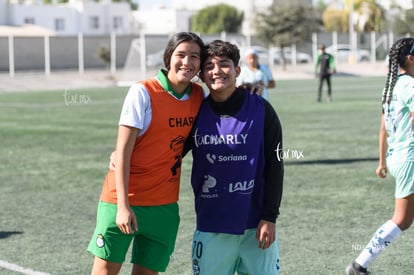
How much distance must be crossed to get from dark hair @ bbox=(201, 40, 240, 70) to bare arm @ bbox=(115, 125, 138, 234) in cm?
59

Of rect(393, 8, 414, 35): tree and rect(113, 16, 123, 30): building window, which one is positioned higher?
rect(113, 16, 123, 30): building window

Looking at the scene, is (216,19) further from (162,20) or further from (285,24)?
(285,24)

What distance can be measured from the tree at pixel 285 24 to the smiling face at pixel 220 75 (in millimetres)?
57601

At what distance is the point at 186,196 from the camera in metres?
10.8

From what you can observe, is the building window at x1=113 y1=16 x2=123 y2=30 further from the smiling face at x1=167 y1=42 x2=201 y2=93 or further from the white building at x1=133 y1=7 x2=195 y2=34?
the smiling face at x1=167 y1=42 x2=201 y2=93

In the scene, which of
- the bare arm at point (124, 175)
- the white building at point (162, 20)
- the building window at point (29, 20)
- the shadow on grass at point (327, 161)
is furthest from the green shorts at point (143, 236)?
the white building at point (162, 20)

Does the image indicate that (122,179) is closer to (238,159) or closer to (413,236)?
(238,159)

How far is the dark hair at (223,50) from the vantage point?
4500mm

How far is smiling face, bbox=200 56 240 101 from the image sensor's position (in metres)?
4.49

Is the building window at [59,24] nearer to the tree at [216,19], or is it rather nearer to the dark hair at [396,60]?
the tree at [216,19]

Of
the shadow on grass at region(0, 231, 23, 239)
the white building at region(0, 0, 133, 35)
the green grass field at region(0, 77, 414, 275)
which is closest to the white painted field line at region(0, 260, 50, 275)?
the green grass field at region(0, 77, 414, 275)

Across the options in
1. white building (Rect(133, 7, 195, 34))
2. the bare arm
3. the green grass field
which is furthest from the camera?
white building (Rect(133, 7, 195, 34))

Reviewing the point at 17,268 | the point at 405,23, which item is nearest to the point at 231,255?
the point at 17,268

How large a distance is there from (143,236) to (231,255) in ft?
1.78
